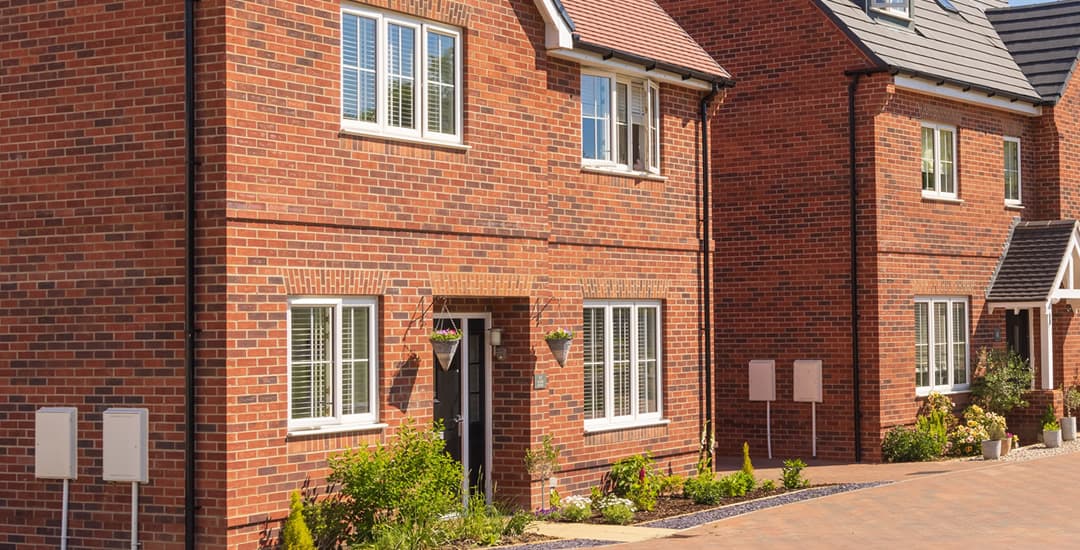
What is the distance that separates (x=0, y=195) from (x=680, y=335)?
9.26 meters

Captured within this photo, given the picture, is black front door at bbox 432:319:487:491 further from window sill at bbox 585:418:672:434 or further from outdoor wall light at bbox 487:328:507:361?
window sill at bbox 585:418:672:434

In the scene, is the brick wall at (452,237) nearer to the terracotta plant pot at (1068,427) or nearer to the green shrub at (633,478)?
the green shrub at (633,478)

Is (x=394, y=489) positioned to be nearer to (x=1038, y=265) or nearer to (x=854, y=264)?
(x=854, y=264)

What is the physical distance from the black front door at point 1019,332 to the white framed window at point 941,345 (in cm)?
224

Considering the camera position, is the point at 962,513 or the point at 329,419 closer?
the point at 329,419

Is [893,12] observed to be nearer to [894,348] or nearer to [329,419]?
[894,348]

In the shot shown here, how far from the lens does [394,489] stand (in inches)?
506

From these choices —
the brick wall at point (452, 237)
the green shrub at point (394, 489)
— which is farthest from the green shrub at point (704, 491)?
the green shrub at point (394, 489)

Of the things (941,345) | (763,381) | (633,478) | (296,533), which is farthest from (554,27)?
(941,345)

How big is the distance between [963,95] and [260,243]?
1557cm

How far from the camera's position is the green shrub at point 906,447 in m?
21.9

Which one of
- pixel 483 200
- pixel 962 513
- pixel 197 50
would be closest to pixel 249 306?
pixel 197 50

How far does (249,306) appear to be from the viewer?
39.8 feet

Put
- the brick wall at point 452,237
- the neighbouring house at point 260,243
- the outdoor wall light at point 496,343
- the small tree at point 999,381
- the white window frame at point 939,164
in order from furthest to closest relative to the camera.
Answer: the small tree at point 999,381 < the white window frame at point 939,164 < the outdoor wall light at point 496,343 < the brick wall at point 452,237 < the neighbouring house at point 260,243
